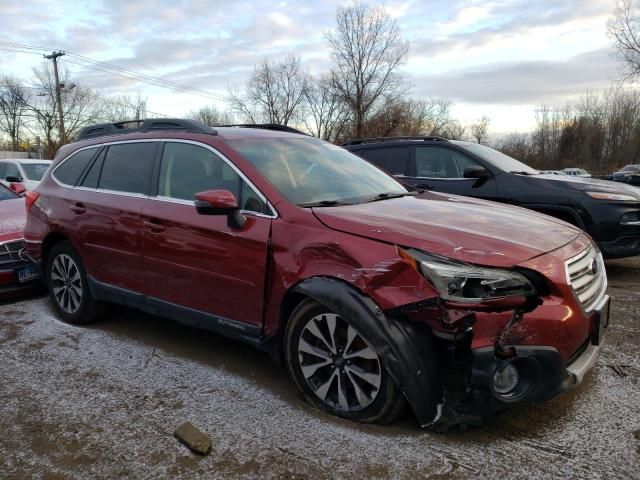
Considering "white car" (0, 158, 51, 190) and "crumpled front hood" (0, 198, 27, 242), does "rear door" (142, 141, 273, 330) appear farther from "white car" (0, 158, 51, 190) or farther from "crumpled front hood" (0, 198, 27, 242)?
"white car" (0, 158, 51, 190)

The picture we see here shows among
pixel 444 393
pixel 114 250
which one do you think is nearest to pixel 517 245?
pixel 444 393

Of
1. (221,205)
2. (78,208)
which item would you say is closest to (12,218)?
(78,208)

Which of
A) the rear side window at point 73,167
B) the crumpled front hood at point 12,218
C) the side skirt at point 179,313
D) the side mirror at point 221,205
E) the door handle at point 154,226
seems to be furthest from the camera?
the crumpled front hood at point 12,218

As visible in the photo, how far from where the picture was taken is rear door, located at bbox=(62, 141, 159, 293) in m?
4.02

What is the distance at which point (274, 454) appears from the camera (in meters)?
2.62

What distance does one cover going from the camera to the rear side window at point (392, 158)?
23.7ft

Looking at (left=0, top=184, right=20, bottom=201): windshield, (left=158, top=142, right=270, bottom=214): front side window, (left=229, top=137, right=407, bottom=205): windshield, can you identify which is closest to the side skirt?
(left=158, top=142, right=270, bottom=214): front side window

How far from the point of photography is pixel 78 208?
4.51 m

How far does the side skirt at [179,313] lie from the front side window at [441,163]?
4293mm

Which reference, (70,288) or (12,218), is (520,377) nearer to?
(70,288)

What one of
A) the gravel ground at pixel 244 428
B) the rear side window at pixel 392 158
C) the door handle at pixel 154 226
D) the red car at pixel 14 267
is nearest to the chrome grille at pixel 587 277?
the gravel ground at pixel 244 428

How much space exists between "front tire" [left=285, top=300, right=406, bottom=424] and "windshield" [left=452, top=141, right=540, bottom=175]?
14.7ft

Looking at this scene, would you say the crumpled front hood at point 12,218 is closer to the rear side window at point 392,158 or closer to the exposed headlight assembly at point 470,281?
the rear side window at point 392,158

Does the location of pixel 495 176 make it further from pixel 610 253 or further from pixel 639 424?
pixel 639 424
